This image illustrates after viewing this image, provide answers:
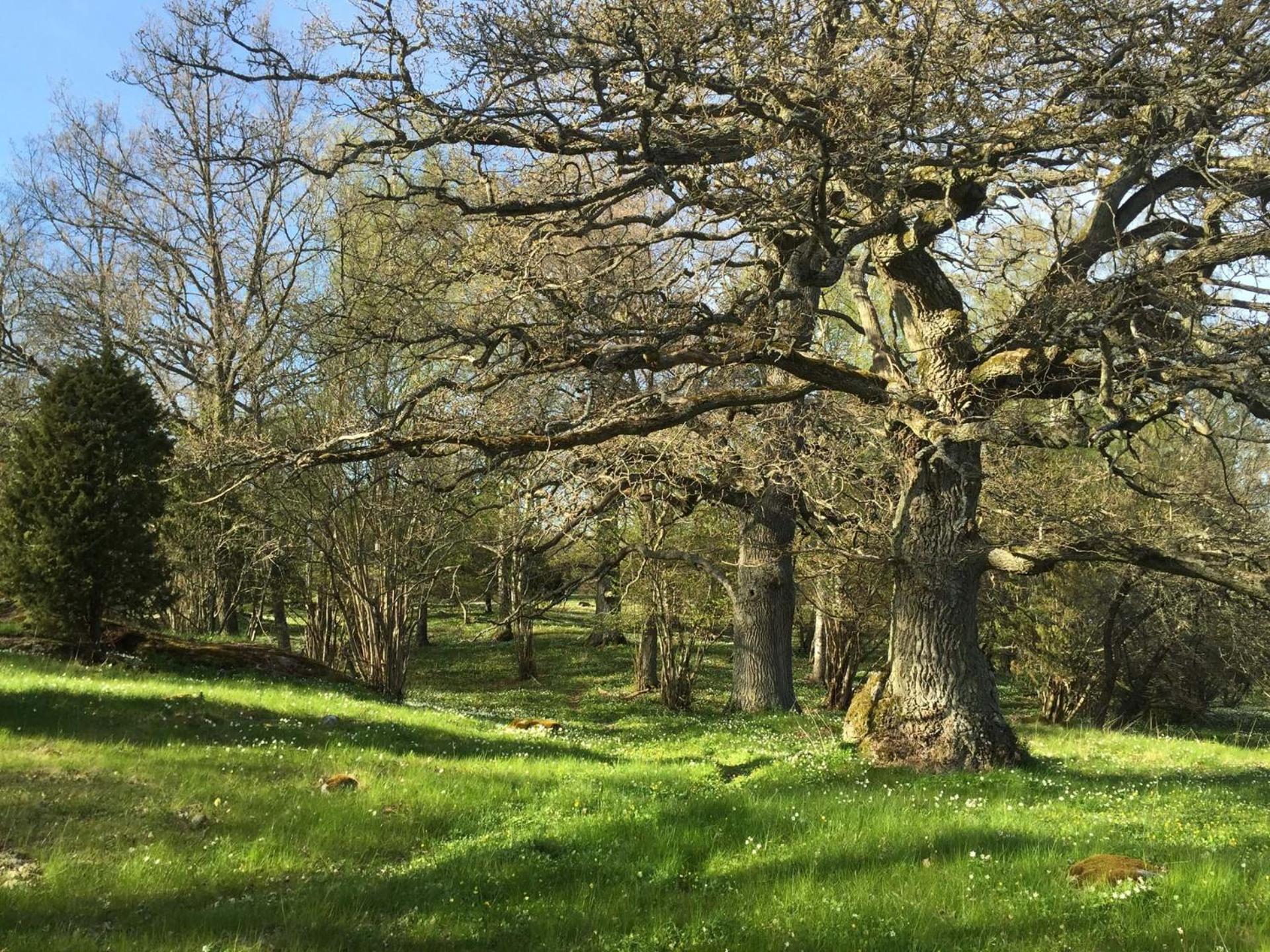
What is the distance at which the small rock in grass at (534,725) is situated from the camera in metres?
12.7

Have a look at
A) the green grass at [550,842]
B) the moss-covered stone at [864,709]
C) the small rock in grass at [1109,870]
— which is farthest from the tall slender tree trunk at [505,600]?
the small rock in grass at [1109,870]

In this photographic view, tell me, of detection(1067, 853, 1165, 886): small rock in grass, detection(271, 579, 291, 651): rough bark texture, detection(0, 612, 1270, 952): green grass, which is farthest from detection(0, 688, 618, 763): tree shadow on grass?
detection(271, 579, 291, 651): rough bark texture

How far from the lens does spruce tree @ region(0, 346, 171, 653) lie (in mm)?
12273

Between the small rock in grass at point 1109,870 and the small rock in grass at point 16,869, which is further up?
the small rock in grass at point 1109,870

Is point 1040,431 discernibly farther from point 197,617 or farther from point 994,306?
point 197,617

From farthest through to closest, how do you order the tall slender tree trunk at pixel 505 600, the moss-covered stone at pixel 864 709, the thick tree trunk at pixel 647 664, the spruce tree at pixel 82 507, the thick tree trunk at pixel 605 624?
the thick tree trunk at pixel 605 624
the thick tree trunk at pixel 647 664
the tall slender tree trunk at pixel 505 600
the spruce tree at pixel 82 507
the moss-covered stone at pixel 864 709

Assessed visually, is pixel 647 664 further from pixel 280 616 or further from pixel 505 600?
pixel 280 616

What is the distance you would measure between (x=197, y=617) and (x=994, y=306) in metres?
20.2

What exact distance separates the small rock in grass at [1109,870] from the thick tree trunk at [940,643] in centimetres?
415

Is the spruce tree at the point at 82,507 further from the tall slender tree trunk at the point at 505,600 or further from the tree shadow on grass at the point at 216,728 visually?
the tall slender tree trunk at the point at 505,600

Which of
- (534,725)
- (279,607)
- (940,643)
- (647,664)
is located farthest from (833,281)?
(279,607)

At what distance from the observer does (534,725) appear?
13148 mm

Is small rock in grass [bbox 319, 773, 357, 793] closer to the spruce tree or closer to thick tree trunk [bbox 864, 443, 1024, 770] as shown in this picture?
thick tree trunk [bbox 864, 443, 1024, 770]

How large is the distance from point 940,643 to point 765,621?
21.3 feet
